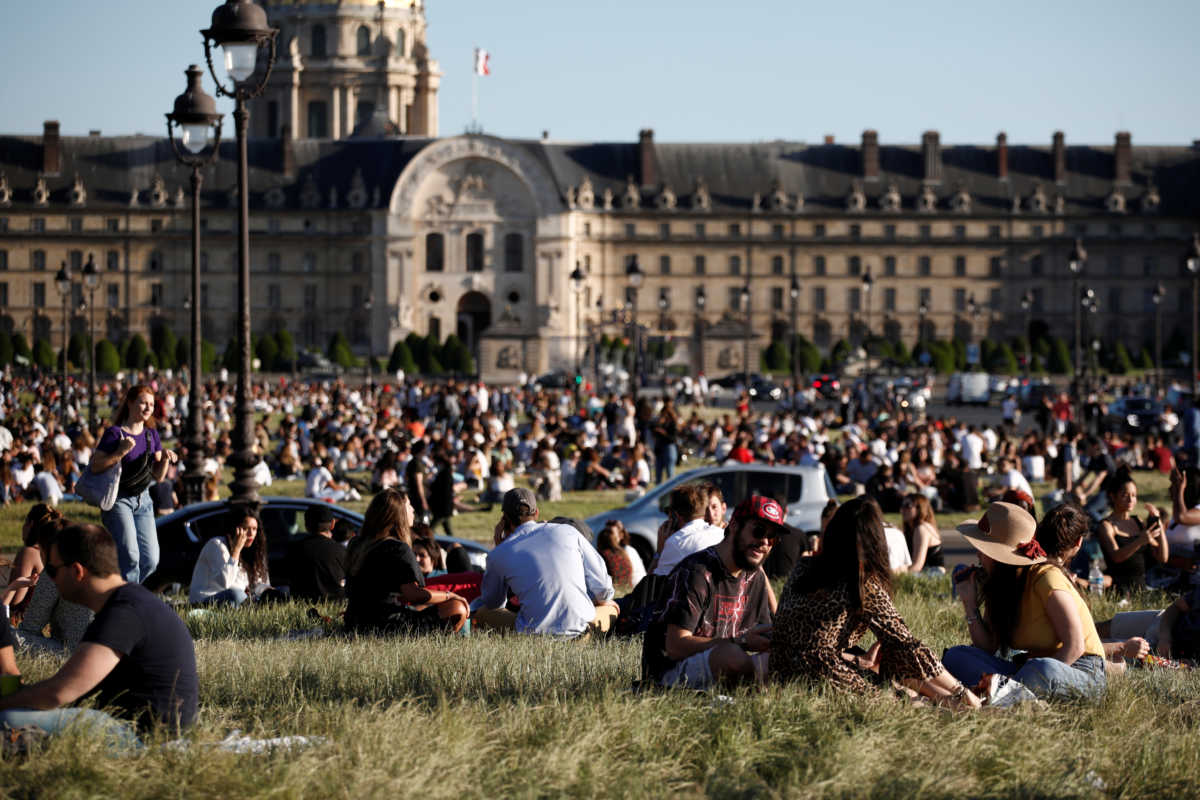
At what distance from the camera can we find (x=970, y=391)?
206ft

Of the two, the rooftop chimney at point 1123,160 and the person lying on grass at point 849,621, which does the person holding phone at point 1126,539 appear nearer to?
the person lying on grass at point 849,621

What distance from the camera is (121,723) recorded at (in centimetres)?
700

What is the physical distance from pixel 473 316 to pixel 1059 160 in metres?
32.7

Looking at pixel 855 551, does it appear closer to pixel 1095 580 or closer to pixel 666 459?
pixel 1095 580

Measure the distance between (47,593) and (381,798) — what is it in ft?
13.8

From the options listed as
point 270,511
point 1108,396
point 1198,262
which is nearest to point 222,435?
point 270,511

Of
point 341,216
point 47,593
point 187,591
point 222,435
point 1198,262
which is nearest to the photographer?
point 47,593

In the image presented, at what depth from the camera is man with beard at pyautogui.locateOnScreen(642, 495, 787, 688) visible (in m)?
7.96

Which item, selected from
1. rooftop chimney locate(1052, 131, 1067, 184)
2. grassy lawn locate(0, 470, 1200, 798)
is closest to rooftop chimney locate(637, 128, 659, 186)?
rooftop chimney locate(1052, 131, 1067, 184)

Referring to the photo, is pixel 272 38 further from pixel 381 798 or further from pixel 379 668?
pixel 381 798

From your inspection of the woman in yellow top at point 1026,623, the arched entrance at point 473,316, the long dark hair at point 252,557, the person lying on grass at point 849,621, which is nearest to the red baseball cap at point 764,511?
the person lying on grass at point 849,621

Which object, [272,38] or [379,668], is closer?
[379,668]

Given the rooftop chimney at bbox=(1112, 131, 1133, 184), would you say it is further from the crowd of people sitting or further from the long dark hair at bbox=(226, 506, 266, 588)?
the long dark hair at bbox=(226, 506, 266, 588)

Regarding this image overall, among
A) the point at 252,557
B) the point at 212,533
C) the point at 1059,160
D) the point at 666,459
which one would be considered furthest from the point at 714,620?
the point at 1059,160
